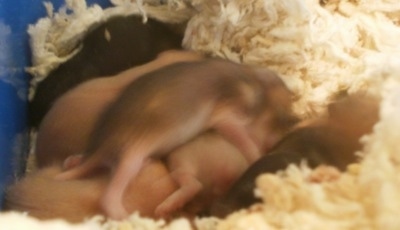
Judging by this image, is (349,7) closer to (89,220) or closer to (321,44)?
(321,44)

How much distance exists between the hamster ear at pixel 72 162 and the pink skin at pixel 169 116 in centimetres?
2

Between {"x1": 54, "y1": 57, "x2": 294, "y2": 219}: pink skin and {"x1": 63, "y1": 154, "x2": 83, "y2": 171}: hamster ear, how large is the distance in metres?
0.02

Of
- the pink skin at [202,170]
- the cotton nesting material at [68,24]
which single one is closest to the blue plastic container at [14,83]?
the cotton nesting material at [68,24]

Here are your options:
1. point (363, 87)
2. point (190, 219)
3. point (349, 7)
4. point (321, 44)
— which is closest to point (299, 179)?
point (190, 219)

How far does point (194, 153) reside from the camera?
45.7 inches

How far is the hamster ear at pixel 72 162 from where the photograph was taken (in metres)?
1.18

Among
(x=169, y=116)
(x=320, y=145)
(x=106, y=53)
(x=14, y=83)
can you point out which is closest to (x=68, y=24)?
(x=106, y=53)

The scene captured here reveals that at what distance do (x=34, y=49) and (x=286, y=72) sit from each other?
1.55 feet

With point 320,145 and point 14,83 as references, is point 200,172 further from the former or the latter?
point 14,83

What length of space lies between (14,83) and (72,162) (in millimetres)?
227

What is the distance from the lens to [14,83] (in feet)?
4.36

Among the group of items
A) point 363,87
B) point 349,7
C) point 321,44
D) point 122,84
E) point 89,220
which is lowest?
point 89,220

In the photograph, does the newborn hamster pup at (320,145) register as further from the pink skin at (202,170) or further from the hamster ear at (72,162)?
the hamster ear at (72,162)

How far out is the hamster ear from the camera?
1183 mm
